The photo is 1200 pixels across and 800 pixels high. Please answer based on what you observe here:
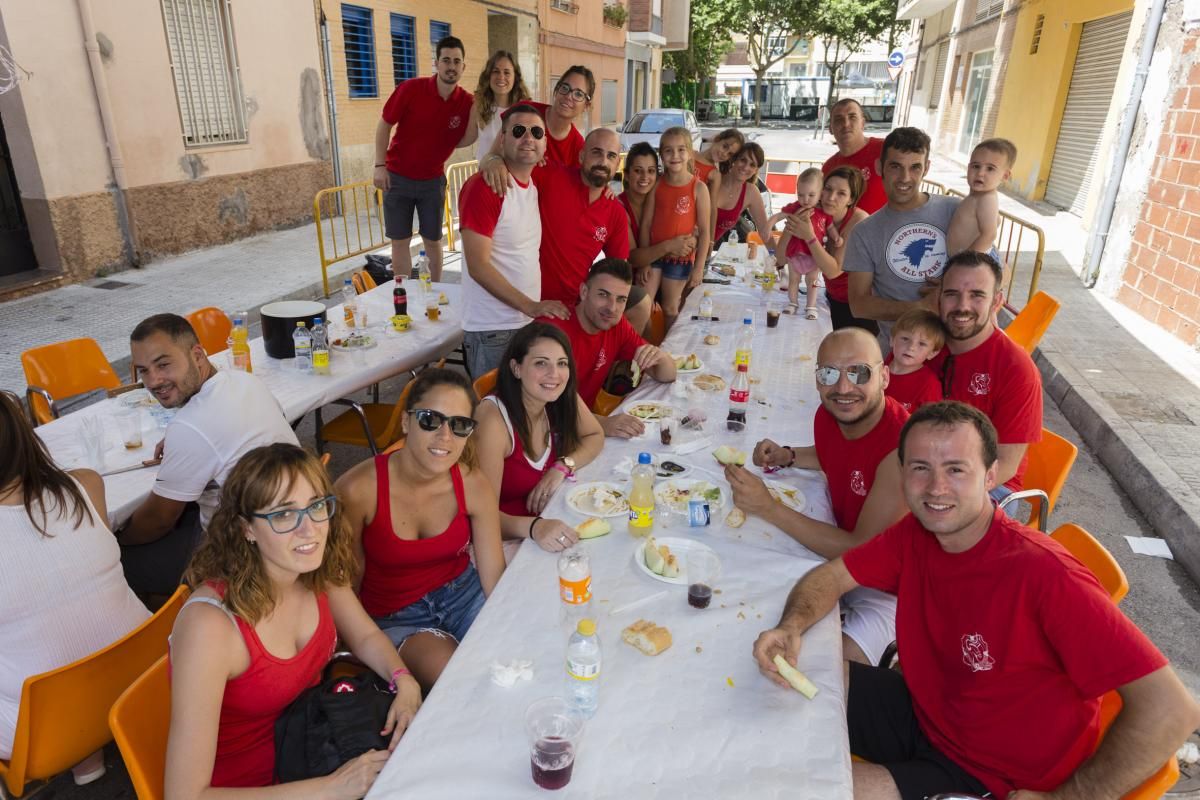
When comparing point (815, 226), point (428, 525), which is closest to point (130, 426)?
point (428, 525)

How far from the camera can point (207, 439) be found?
2.99 meters

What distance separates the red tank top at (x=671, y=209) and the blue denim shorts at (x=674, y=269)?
0.26 meters

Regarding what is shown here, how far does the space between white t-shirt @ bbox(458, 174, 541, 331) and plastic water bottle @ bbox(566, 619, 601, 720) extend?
2.92 m

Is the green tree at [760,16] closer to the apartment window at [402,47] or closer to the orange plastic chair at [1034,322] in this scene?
the apartment window at [402,47]

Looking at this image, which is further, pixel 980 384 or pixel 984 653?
pixel 980 384

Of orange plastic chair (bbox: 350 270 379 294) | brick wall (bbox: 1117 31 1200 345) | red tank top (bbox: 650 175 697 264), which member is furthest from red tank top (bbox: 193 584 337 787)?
brick wall (bbox: 1117 31 1200 345)

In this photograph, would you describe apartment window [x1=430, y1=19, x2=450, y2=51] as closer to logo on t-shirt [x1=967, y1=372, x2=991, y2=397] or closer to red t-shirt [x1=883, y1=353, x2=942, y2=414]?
red t-shirt [x1=883, y1=353, x2=942, y2=414]

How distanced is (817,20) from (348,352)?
42.3 metres

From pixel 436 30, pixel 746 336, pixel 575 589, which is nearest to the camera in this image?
pixel 575 589

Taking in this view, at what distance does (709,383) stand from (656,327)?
1.74 metres

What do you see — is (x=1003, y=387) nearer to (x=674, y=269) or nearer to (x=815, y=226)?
(x=815, y=226)

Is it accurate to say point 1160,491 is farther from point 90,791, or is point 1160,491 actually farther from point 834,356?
point 90,791

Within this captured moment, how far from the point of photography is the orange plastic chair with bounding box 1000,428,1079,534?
132 inches

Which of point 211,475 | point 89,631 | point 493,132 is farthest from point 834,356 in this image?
point 493,132
